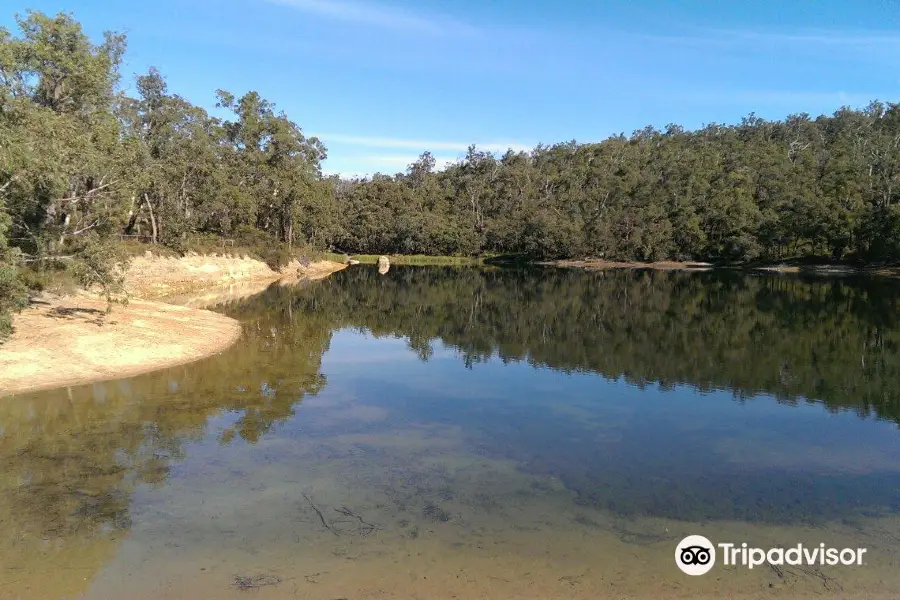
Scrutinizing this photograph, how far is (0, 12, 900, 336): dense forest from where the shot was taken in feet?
80.9

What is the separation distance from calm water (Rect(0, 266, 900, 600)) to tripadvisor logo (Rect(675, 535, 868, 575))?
23 centimetres

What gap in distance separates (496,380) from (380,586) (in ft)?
47.3

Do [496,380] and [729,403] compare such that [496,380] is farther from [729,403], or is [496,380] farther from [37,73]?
[37,73]

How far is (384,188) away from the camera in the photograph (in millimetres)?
125125

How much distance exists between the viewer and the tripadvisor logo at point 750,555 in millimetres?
9320

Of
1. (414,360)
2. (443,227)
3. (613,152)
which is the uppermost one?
(613,152)

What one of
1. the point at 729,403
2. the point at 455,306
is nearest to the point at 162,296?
the point at 455,306

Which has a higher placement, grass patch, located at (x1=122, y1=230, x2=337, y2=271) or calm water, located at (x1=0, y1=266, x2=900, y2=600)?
grass patch, located at (x1=122, y1=230, x2=337, y2=271)

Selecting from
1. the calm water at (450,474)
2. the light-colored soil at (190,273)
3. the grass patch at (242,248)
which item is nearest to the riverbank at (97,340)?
the calm water at (450,474)

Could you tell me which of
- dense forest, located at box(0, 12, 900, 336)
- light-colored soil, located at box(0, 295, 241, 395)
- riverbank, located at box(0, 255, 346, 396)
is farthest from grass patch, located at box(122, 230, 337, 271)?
light-colored soil, located at box(0, 295, 241, 395)

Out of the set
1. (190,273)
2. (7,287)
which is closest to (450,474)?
(7,287)

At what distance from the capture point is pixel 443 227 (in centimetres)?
11800

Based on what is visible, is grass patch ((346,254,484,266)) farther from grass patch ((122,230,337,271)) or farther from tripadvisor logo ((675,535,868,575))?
tripadvisor logo ((675,535,868,575))

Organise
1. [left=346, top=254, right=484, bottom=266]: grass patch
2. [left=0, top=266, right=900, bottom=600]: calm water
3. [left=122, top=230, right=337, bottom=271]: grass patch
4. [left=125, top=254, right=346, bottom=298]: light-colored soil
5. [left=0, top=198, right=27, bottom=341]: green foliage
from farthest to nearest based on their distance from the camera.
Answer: [left=346, top=254, right=484, bottom=266]: grass patch → [left=122, top=230, right=337, bottom=271]: grass patch → [left=125, top=254, right=346, bottom=298]: light-colored soil → [left=0, top=198, right=27, bottom=341]: green foliage → [left=0, top=266, right=900, bottom=600]: calm water
